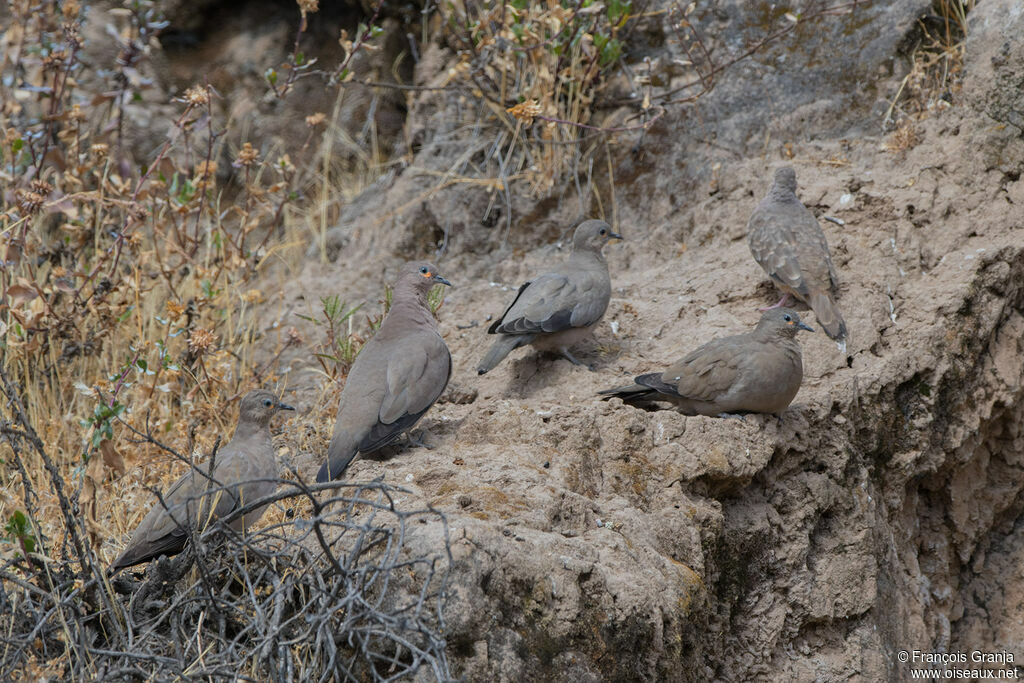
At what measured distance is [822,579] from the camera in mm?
5176

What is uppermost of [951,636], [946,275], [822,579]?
[946,275]

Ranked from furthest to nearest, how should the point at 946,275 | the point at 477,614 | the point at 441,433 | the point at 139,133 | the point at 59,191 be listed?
1. the point at 139,133
2. the point at 59,191
3. the point at 946,275
4. the point at 441,433
5. the point at 477,614

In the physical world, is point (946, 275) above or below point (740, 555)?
above

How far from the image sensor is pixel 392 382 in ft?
16.8

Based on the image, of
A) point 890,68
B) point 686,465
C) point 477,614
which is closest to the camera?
point 477,614

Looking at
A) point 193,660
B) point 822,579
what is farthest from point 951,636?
point 193,660

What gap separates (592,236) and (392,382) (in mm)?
1940

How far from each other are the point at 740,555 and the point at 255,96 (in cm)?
656

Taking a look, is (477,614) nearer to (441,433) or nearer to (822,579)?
(441,433)

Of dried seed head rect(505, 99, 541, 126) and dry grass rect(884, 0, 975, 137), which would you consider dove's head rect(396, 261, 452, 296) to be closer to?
dried seed head rect(505, 99, 541, 126)

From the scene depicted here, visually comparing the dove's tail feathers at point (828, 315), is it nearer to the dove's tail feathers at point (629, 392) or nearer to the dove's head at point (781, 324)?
the dove's head at point (781, 324)

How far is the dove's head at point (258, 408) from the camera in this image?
4.98 meters

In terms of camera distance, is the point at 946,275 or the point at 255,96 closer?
the point at 946,275

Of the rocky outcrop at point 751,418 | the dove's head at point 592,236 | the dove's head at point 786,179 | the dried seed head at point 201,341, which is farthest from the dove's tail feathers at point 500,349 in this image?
the dove's head at point 786,179
